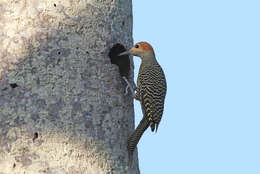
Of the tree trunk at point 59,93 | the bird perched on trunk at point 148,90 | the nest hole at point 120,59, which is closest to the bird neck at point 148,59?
the bird perched on trunk at point 148,90

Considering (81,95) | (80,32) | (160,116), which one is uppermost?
(80,32)

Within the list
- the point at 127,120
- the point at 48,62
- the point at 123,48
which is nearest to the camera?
the point at 48,62

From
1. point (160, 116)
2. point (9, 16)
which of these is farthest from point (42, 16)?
point (160, 116)

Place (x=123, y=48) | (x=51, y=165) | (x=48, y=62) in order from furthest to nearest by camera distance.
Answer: (x=123, y=48), (x=48, y=62), (x=51, y=165)

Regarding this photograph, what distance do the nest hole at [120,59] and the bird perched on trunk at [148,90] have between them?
1.4 inches

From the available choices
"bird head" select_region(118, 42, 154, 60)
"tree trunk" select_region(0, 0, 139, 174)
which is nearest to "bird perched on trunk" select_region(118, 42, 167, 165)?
"bird head" select_region(118, 42, 154, 60)

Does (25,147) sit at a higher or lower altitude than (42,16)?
lower

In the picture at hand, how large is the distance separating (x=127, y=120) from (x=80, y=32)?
645 mm

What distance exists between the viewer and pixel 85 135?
326cm

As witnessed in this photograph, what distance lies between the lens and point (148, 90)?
4.51 m

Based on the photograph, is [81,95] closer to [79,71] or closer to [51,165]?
[79,71]

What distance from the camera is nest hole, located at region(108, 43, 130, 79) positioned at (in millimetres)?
3766

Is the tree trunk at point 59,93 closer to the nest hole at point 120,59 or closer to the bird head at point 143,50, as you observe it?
the nest hole at point 120,59

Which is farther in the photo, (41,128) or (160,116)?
(160,116)
